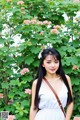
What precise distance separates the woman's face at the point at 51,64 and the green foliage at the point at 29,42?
38.7 inches

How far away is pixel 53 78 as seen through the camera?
3.03 m

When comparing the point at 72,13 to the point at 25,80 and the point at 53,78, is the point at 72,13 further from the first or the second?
the point at 53,78

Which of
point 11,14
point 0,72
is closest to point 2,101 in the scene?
point 0,72

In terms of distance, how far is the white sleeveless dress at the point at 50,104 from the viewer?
9.53 ft

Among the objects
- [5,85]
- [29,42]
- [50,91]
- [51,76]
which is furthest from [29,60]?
[50,91]

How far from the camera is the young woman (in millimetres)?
2924

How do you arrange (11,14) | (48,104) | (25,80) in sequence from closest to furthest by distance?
(48,104) → (25,80) → (11,14)

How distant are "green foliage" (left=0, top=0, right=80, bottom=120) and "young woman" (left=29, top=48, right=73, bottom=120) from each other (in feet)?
2.79

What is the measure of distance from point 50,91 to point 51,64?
220mm

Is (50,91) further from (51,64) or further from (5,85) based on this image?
(5,85)

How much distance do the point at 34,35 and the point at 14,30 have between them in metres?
0.42

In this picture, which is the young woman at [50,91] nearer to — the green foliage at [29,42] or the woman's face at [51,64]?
the woman's face at [51,64]

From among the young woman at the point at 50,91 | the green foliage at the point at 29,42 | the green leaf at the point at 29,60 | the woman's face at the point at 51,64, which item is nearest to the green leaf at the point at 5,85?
the green foliage at the point at 29,42

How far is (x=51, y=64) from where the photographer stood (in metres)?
2.95
